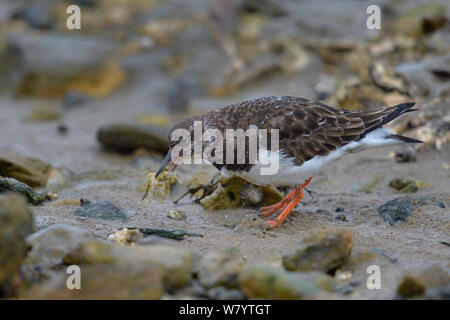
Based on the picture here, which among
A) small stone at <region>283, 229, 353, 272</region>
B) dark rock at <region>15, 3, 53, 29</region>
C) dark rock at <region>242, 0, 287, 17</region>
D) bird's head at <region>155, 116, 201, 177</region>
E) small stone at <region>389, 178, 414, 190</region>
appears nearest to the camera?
small stone at <region>283, 229, 353, 272</region>

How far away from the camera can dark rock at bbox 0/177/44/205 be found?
5570 mm

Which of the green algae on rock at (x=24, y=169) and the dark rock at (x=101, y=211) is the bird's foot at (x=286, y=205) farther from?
the green algae on rock at (x=24, y=169)

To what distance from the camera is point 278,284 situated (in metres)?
3.87

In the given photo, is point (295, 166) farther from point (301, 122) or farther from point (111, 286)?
point (111, 286)

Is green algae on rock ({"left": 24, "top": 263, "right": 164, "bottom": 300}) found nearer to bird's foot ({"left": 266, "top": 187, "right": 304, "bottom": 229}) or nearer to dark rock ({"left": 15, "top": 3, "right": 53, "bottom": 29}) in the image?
bird's foot ({"left": 266, "top": 187, "right": 304, "bottom": 229})

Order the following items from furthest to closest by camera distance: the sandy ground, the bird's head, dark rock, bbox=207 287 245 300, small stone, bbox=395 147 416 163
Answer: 1. small stone, bbox=395 147 416 163
2. the bird's head
3. the sandy ground
4. dark rock, bbox=207 287 245 300

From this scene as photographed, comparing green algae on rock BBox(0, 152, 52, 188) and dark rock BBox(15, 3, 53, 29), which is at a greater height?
dark rock BBox(15, 3, 53, 29)

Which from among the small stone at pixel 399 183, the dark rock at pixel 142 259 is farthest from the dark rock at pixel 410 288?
the small stone at pixel 399 183

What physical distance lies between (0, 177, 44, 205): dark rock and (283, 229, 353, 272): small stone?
316 centimetres

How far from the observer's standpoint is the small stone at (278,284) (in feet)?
12.6

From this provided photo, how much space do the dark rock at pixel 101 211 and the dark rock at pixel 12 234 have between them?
1.99 meters

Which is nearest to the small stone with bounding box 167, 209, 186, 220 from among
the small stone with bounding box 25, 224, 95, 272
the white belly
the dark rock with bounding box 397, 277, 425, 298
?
the white belly
